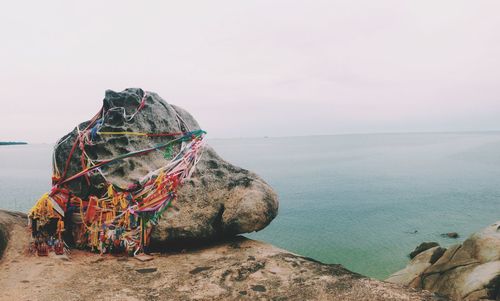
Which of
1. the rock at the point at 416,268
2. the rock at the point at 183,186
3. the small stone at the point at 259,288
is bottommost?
the rock at the point at 416,268

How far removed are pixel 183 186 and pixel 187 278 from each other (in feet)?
8.30

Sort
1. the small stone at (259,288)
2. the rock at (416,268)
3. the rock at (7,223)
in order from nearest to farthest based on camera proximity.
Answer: the small stone at (259,288)
the rock at (7,223)
the rock at (416,268)

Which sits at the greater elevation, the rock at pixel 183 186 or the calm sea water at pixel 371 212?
the rock at pixel 183 186

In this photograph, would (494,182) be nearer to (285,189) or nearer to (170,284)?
(285,189)

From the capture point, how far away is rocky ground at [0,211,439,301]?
17.6ft

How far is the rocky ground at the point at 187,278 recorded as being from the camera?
17.6 feet

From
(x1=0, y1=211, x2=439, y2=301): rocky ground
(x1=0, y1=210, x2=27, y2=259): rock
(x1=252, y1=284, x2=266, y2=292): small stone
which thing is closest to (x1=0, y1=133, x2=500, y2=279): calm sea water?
(x1=0, y1=211, x2=439, y2=301): rocky ground

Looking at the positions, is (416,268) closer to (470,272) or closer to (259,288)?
(470,272)

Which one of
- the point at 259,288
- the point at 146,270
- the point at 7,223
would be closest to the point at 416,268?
the point at 259,288

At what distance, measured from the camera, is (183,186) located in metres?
8.21

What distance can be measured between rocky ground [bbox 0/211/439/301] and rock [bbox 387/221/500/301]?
3.67 meters

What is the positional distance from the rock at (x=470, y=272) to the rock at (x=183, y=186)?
4.78m

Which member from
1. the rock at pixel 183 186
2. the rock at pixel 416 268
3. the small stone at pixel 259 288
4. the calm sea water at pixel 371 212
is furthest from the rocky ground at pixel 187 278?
the calm sea water at pixel 371 212

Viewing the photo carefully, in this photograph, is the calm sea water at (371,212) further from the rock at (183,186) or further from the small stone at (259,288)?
the small stone at (259,288)
